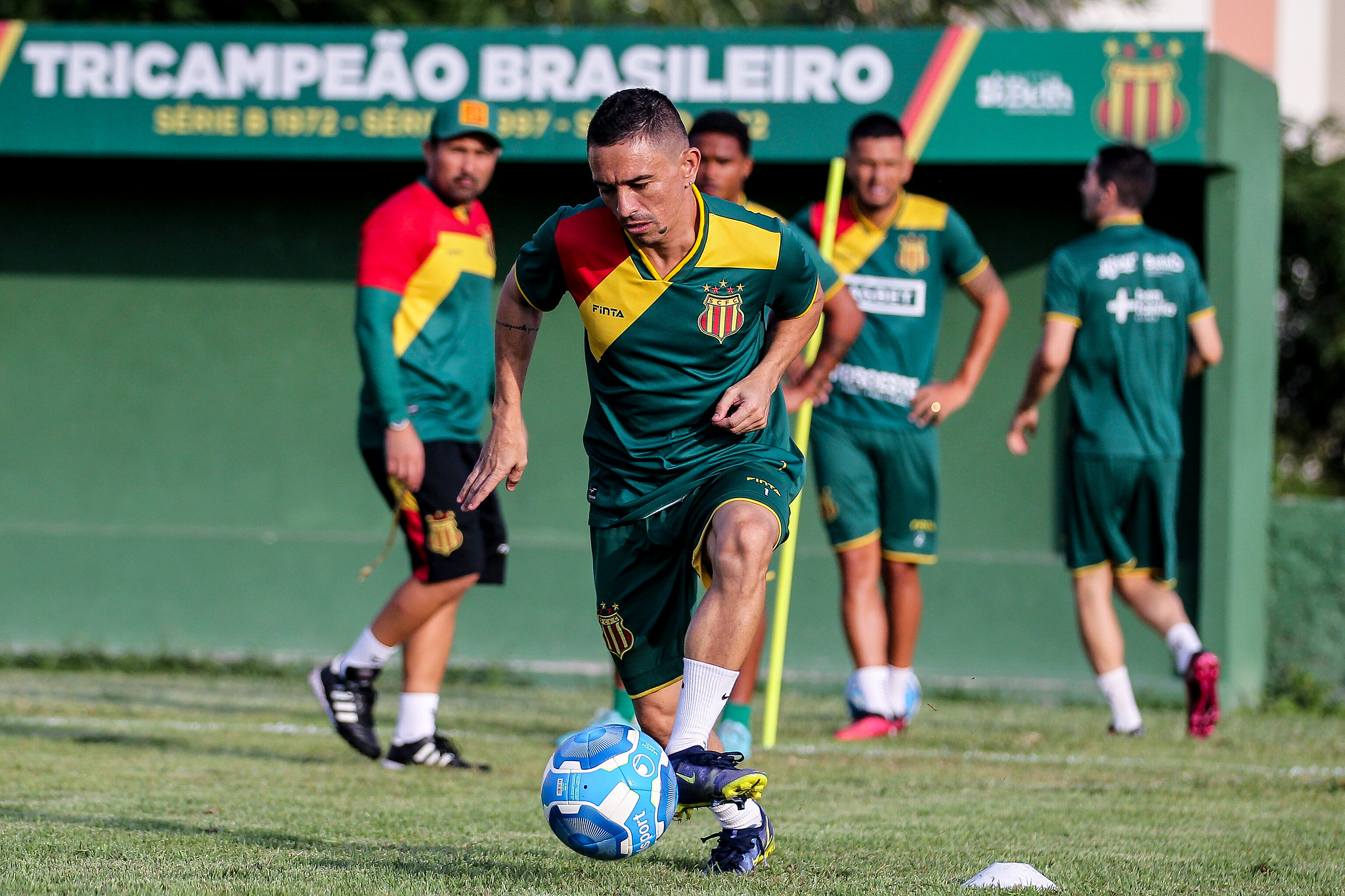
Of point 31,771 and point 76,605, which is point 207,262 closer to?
point 76,605

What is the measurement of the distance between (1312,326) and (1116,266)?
961 cm

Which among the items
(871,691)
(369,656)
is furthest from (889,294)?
(369,656)

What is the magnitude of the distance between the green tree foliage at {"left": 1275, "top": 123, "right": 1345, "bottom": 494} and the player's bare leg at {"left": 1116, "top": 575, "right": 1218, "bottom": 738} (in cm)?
871

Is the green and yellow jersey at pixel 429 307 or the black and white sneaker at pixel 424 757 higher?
the green and yellow jersey at pixel 429 307

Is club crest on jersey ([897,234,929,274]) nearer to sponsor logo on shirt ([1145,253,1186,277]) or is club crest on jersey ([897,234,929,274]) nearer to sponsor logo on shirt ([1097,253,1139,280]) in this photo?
sponsor logo on shirt ([1097,253,1139,280])

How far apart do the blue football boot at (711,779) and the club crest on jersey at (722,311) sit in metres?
1.11

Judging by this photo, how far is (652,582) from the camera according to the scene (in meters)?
4.41

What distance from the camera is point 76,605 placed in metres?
10.4

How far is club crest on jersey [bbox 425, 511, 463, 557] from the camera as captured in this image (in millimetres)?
6188

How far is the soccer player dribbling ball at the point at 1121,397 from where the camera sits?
305 inches

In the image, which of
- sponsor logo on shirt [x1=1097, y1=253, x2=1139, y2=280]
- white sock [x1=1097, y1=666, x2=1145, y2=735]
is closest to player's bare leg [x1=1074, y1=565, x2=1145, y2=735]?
white sock [x1=1097, y1=666, x2=1145, y2=735]

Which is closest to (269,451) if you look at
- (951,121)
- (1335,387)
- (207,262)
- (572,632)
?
(207,262)

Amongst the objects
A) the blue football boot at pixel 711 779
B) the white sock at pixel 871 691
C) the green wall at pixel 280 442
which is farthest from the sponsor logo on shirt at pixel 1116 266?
the blue football boot at pixel 711 779

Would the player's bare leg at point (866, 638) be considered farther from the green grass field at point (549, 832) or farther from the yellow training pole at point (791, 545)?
the yellow training pole at point (791, 545)
